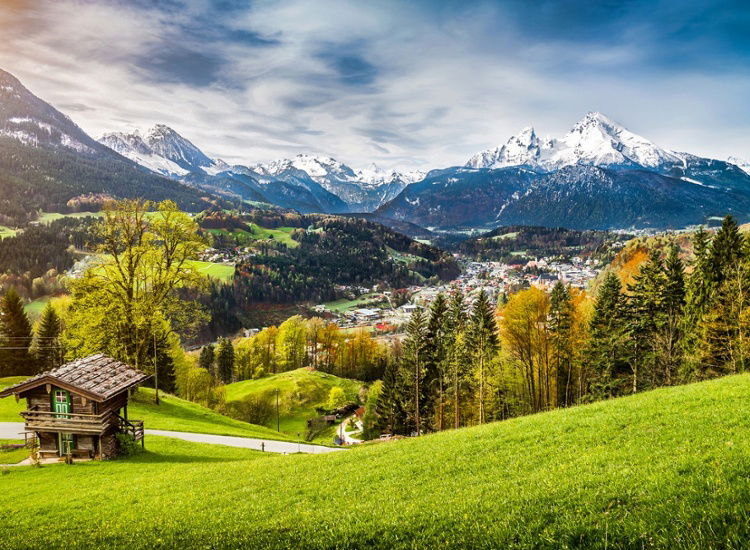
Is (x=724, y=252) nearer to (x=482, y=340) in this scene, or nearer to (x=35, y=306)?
(x=482, y=340)

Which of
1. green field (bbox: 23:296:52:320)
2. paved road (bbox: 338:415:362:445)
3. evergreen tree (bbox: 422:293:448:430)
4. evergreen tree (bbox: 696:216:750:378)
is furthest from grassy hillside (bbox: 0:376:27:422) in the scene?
green field (bbox: 23:296:52:320)

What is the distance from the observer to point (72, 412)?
2839 centimetres

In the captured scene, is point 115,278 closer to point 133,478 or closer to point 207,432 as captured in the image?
point 207,432

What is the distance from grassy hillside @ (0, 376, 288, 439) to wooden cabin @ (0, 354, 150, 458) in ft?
29.2

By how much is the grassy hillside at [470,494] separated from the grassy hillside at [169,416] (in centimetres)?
1520

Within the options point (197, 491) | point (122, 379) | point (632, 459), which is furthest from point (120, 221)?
point (632, 459)

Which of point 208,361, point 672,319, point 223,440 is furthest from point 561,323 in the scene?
point 208,361

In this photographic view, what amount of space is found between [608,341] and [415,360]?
22.9 metres

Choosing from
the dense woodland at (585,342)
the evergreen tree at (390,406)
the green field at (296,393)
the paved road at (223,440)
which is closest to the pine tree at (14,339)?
the green field at (296,393)

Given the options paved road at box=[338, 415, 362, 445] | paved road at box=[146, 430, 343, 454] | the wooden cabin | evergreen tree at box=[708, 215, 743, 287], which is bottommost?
paved road at box=[338, 415, 362, 445]

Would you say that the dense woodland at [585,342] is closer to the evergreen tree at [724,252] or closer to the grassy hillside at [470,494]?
the evergreen tree at [724,252]

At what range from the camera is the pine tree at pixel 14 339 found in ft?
228

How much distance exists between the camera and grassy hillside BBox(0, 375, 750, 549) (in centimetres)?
863

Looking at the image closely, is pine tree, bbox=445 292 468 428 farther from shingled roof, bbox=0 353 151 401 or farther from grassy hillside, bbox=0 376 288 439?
shingled roof, bbox=0 353 151 401
